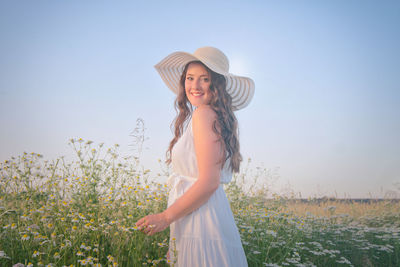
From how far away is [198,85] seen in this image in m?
2.48

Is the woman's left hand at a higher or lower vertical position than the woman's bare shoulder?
lower

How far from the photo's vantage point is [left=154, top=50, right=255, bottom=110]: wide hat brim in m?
2.67

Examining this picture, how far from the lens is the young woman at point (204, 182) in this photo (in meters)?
1.98

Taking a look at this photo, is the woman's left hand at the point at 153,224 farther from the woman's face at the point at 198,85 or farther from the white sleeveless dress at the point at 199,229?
the woman's face at the point at 198,85

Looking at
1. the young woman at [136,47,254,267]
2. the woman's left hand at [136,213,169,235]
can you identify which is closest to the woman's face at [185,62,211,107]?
the young woman at [136,47,254,267]

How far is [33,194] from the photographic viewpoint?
12.5ft

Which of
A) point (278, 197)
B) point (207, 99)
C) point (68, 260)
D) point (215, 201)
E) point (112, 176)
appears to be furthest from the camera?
point (278, 197)

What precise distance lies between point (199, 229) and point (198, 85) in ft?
3.54

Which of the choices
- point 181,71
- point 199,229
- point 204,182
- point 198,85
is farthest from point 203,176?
point 181,71

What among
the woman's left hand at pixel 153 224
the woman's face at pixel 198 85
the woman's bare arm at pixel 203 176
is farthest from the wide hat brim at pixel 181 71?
the woman's left hand at pixel 153 224

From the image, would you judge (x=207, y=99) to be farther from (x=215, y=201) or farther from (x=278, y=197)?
(x=278, y=197)

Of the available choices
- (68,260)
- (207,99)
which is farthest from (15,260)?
(207,99)

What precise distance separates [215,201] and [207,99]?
780 mm

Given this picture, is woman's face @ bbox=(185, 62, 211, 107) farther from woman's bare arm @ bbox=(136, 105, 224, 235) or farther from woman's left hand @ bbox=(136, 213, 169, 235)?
woman's left hand @ bbox=(136, 213, 169, 235)
